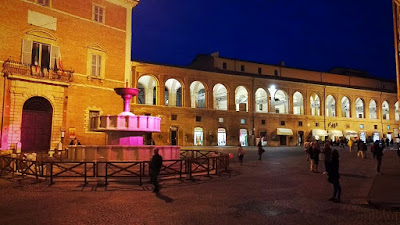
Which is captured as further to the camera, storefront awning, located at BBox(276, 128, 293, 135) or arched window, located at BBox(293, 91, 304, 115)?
arched window, located at BBox(293, 91, 304, 115)

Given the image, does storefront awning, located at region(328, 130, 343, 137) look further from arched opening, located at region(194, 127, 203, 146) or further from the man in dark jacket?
the man in dark jacket

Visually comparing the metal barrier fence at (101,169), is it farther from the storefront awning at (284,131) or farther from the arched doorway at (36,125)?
the storefront awning at (284,131)

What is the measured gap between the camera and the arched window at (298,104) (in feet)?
155

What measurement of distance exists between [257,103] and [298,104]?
630cm

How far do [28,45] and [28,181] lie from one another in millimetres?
13045

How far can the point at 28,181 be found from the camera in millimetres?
11484

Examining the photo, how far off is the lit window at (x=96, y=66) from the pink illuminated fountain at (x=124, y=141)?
9.23m

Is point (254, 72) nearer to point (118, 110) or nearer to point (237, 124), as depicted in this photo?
point (237, 124)

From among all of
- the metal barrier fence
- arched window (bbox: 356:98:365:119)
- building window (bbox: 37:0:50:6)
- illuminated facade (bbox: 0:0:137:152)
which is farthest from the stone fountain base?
arched window (bbox: 356:98:365:119)

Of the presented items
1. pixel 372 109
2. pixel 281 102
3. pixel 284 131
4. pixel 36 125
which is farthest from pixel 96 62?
pixel 372 109

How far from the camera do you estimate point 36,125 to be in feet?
71.1

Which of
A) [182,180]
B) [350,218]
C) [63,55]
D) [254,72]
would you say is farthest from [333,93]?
[350,218]

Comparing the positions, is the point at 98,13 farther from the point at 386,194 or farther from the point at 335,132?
the point at 335,132

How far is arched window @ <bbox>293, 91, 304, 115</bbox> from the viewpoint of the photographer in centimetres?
4722
